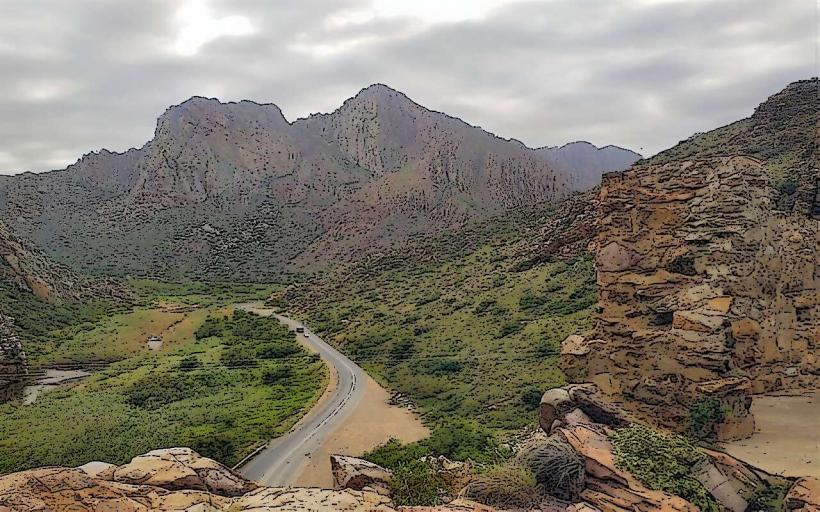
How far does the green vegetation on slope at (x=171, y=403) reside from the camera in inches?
883

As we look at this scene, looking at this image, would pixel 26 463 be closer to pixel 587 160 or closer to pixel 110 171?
pixel 110 171

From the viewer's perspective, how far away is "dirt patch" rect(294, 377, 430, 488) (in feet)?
67.7

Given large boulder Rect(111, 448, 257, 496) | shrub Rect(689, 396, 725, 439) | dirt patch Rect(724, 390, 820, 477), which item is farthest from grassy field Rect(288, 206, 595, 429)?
large boulder Rect(111, 448, 257, 496)

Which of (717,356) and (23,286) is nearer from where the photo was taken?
(717,356)

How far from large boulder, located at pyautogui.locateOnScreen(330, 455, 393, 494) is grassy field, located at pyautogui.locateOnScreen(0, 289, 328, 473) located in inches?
→ 362

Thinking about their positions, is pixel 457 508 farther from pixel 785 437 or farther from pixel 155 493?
pixel 785 437

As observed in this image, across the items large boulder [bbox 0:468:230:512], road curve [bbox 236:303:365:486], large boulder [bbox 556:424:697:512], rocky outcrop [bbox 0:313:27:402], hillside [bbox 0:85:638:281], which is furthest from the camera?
hillside [bbox 0:85:638:281]

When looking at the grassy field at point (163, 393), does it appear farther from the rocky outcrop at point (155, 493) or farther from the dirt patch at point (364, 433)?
the rocky outcrop at point (155, 493)

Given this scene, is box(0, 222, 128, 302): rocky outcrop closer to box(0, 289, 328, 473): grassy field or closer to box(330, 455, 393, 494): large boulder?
box(0, 289, 328, 473): grassy field

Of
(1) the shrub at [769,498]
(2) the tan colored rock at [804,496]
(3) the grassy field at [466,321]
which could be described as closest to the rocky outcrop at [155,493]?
(1) the shrub at [769,498]

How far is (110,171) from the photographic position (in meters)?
143

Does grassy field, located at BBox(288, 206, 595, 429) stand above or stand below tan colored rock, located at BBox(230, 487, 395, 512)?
below

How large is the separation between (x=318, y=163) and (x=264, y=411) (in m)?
114

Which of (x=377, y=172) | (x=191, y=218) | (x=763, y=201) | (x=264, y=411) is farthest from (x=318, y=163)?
(x=763, y=201)
